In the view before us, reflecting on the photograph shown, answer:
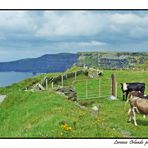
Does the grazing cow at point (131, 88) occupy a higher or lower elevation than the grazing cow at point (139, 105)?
higher

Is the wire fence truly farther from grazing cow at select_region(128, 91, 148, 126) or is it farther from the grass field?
grazing cow at select_region(128, 91, 148, 126)

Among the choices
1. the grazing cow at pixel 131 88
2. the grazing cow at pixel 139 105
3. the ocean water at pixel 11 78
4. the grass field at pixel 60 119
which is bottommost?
the grass field at pixel 60 119

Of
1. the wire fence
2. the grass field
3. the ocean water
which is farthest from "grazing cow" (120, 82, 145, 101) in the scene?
the ocean water

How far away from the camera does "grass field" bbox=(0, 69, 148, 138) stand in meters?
20.9

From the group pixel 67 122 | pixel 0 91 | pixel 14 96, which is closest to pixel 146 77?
pixel 0 91

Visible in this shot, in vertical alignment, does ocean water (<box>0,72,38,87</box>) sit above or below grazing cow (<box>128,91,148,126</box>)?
above

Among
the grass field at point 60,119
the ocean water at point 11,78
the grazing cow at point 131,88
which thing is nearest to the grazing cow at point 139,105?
the grass field at point 60,119

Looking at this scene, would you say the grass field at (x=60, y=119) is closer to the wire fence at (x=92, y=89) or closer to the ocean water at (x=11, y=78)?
the wire fence at (x=92, y=89)

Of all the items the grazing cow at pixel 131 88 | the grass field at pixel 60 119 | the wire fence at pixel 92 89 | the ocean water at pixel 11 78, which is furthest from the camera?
the ocean water at pixel 11 78

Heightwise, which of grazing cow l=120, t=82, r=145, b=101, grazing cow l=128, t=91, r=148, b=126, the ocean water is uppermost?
the ocean water

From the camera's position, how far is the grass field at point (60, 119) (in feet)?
68.5

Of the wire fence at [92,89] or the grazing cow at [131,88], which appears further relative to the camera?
the wire fence at [92,89]

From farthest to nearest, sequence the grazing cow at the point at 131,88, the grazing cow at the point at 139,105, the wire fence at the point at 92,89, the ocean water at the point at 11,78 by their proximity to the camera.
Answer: the ocean water at the point at 11,78 → the wire fence at the point at 92,89 → the grazing cow at the point at 131,88 → the grazing cow at the point at 139,105

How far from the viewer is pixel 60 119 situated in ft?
79.2
